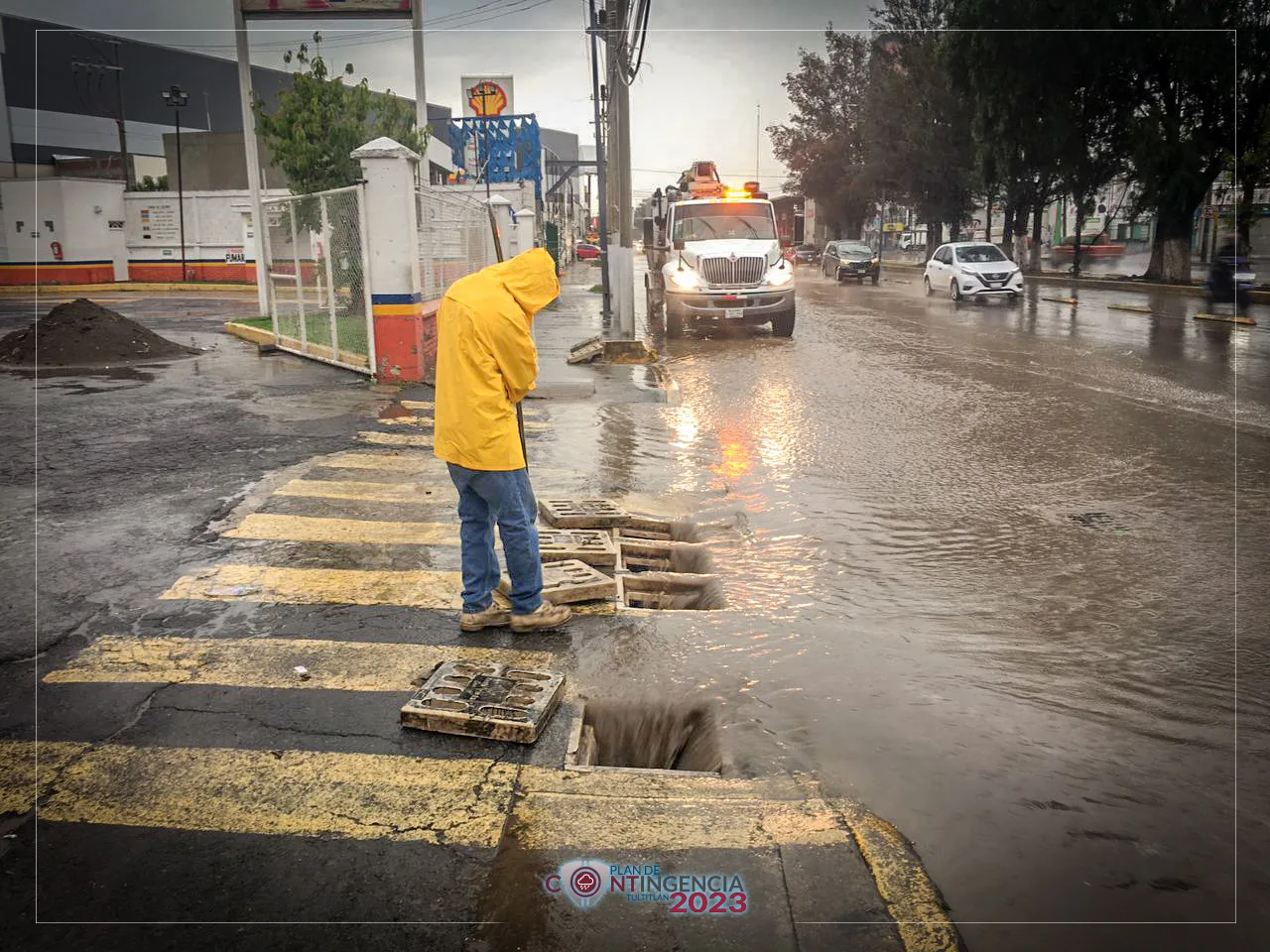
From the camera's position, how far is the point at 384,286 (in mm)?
11758

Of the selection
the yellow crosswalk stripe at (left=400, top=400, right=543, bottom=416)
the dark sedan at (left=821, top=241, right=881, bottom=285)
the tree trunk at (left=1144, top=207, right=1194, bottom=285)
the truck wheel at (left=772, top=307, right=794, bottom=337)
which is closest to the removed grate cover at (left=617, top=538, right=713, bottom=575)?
the yellow crosswalk stripe at (left=400, top=400, right=543, bottom=416)

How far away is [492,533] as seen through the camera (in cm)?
474

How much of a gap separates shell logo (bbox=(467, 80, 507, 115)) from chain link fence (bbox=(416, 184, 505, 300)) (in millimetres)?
33672

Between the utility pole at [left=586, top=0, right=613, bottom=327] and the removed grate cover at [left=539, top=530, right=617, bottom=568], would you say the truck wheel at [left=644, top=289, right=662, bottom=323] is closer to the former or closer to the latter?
the utility pole at [left=586, top=0, right=613, bottom=327]

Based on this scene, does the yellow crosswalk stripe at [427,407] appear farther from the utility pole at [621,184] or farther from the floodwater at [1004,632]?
the utility pole at [621,184]

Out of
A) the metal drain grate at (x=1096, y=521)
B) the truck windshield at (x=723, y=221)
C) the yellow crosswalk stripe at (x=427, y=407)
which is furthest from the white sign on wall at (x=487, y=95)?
the metal drain grate at (x=1096, y=521)

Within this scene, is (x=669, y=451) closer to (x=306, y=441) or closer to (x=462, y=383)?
(x=306, y=441)

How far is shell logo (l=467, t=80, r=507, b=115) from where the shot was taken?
48781mm

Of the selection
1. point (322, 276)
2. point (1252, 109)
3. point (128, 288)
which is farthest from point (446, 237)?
point (128, 288)

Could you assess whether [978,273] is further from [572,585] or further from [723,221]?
[572,585]

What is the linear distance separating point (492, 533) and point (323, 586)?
4.33ft

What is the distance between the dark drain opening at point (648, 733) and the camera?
3947 millimetres

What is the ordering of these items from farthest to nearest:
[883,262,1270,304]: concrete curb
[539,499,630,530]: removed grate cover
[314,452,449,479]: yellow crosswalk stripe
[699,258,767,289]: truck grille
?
[883,262,1270,304]: concrete curb → [699,258,767,289]: truck grille → [314,452,449,479]: yellow crosswalk stripe → [539,499,630,530]: removed grate cover

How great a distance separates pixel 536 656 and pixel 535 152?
44.7 metres
